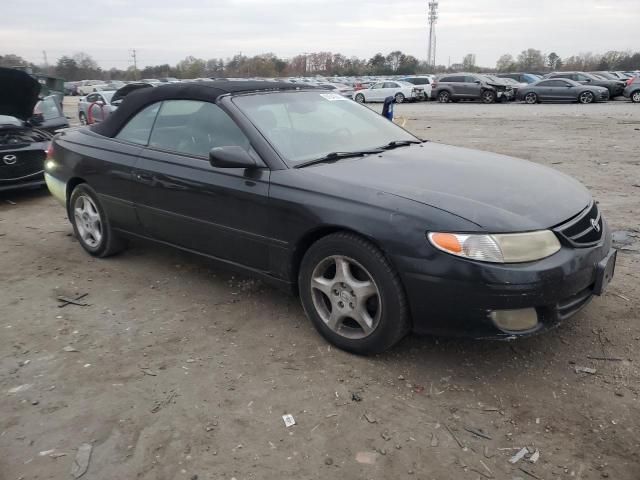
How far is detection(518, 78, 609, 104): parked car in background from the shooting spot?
84.6ft

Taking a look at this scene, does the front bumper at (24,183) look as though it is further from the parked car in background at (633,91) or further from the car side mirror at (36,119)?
the parked car in background at (633,91)

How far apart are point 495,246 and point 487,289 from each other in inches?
8.5

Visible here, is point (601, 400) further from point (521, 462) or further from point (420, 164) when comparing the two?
point (420, 164)

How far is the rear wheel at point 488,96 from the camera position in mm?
28547

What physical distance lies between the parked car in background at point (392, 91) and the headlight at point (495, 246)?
2963 centimetres

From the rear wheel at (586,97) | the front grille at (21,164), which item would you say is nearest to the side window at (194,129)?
the front grille at (21,164)

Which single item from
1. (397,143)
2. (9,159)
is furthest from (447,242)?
(9,159)

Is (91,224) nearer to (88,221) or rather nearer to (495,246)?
(88,221)

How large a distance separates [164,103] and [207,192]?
3.35 ft

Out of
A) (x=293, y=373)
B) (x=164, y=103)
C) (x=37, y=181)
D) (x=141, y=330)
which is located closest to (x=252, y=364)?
(x=293, y=373)

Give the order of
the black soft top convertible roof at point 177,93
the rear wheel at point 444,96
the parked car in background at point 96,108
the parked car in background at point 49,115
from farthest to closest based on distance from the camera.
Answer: the rear wheel at point 444,96 < the parked car in background at point 96,108 < the parked car in background at point 49,115 < the black soft top convertible roof at point 177,93

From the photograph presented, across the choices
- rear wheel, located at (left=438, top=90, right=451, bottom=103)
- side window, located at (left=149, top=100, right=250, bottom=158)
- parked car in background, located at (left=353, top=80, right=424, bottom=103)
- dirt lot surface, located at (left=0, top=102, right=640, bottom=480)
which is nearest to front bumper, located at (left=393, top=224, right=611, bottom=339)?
dirt lot surface, located at (left=0, top=102, right=640, bottom=480)

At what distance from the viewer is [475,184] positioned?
3166 mm

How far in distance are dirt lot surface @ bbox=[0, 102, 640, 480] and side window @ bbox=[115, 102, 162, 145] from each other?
3.49ft
